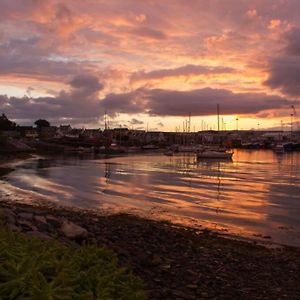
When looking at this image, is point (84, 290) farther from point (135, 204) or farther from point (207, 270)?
point (135, 204)

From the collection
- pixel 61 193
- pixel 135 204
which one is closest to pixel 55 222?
pixel 135 204

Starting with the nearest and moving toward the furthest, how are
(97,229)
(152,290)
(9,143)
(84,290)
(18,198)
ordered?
(84,290) → (152,290) → (97,229) → (18,198) → (9,143)

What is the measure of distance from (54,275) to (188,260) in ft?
17.3

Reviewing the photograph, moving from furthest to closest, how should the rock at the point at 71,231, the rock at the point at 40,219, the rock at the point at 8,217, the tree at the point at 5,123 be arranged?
the tree at the point at 5,123 → the rock at the point at 40,219 → the rock at the point at 71,231 → the rock at the point at 8,217

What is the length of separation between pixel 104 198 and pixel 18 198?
194 inches

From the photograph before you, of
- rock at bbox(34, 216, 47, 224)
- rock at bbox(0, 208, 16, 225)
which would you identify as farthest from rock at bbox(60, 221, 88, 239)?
rock at bbox(0, 208, 16, 225)

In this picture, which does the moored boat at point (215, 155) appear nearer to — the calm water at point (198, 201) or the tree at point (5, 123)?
the calm water at point (198, 201)

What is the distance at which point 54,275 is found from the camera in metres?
5.79

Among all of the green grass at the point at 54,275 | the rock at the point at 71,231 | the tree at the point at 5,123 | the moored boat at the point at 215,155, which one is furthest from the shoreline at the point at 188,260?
the tree at the point at 5,123

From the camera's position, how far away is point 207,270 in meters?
9.65

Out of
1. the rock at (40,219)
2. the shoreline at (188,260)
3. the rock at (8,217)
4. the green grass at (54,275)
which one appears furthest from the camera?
the rock at (40,219)

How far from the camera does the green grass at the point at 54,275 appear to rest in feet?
16.5

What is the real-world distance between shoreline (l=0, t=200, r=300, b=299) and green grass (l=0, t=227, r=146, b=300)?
1.30 metres

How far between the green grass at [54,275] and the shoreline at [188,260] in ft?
4.28
